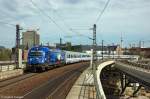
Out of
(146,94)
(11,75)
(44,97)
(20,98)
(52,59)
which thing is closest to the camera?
(20,98)

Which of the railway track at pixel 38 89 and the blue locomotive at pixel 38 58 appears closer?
Result: the railway track at pixel 38 89

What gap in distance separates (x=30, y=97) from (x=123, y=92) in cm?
4707

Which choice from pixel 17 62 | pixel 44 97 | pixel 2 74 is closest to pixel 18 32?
pixel 17 62

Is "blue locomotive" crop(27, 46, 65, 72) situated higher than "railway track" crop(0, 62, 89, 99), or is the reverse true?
"blue locomotive" crop(27, 46, 65, 72)

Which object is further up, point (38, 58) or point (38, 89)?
point (38, 58)

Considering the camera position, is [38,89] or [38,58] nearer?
[38,89]

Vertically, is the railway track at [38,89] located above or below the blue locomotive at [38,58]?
below

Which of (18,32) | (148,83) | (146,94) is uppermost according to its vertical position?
(18,32)

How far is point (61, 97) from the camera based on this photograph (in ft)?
66.9

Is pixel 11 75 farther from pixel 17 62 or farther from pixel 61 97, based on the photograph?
pixel 61 97

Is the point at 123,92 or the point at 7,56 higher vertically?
the point at 7,56

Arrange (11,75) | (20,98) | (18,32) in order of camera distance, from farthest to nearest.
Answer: (18,32) → (11,75) → (20,98)

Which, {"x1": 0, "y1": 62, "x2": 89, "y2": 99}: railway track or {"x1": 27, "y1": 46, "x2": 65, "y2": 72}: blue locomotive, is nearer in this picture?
{"x1": 0, "y1": 62, "x2": 89, "y2": 99}: railway track

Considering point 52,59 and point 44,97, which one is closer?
point 44,97
